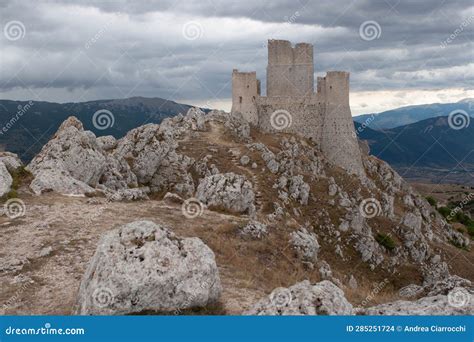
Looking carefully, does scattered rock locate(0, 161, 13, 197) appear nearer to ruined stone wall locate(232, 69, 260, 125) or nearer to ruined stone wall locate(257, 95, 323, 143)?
ruined stone wall locate(232, 69, 260, 125)

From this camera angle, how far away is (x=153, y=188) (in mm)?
34750

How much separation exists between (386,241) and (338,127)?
2474cm

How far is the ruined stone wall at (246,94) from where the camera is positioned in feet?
234

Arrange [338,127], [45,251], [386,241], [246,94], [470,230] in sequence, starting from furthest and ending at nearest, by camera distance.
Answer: [470,230] < [338,127] < [246,94] < [386,241] < [45,251]

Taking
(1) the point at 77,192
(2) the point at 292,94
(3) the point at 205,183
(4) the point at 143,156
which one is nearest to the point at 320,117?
(2) the point at 292,94

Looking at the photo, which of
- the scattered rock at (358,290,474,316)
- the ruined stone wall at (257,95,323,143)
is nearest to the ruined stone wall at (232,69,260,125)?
the ruined stone wall at (257,95,323,143)

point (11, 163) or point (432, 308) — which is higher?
point (11, 163)

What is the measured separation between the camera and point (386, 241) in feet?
172

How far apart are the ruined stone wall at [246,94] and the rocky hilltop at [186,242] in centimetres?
1859

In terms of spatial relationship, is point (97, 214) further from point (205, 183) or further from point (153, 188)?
point (153, 188)

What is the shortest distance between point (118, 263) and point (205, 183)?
15.5 meters

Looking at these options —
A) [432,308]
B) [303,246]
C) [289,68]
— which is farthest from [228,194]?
[289,68]

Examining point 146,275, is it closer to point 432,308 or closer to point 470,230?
point 432,308

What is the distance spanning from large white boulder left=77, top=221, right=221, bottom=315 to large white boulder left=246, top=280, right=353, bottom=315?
5.92ft
